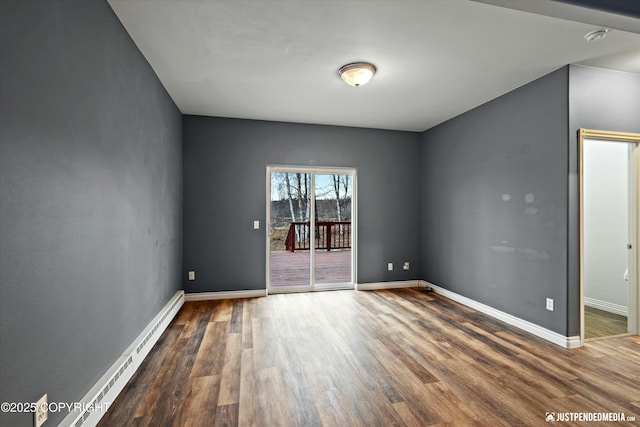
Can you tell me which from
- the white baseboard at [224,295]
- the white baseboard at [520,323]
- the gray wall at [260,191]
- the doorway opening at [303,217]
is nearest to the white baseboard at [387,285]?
the gray wall at [260,191]

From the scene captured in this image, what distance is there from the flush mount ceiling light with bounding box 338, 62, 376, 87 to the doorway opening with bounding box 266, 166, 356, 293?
6.88 ft

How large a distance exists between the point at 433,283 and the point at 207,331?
3550 millimetres

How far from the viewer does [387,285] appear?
203 inches

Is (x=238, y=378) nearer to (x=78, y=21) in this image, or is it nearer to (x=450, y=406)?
(x=450, y=406)

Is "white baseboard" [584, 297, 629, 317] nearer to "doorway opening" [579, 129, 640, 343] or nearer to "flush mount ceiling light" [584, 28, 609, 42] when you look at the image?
"doorway opening" [579, 129, 640, 343]

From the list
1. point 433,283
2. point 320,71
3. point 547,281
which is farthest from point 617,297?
point 320,71

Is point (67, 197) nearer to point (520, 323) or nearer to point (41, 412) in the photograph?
point (41, 412)

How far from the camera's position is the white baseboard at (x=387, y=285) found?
16.6ft

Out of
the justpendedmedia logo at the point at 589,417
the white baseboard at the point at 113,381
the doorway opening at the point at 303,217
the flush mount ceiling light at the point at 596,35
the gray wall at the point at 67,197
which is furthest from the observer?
the doorway opening at the point at 303,217

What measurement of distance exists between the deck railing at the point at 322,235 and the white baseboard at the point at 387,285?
855 millimetres

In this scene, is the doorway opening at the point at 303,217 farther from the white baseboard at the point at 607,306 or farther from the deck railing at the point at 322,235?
the white baseboard at the point at 607,306

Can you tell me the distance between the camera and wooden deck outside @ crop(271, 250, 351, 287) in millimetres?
4990

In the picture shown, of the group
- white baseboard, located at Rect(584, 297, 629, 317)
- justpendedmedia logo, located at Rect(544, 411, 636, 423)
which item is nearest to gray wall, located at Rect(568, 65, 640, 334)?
justpendedmedia logo, located at Rect(544, 411, 636, 423)

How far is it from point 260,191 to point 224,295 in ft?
5.42
